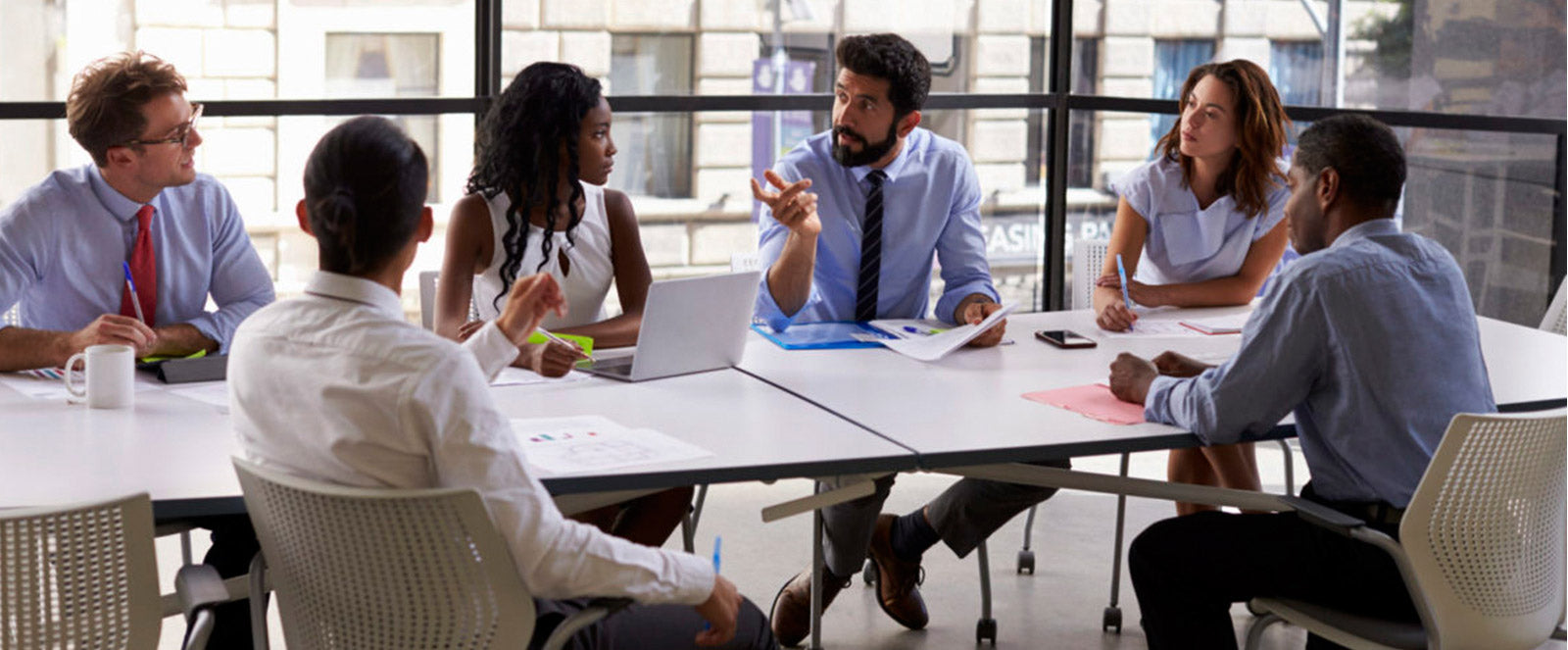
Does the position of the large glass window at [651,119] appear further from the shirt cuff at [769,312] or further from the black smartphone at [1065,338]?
the black smartphone at [1065,338]

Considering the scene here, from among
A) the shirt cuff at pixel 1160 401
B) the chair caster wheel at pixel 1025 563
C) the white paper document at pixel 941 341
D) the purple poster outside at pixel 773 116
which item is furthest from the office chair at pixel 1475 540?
the purple poster outside at pixel 773 116

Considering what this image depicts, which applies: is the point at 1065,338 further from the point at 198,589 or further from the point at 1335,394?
the point at 198,589

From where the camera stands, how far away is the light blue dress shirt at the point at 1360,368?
259cm

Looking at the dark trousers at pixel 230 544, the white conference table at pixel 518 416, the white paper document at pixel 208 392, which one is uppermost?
the white paper document at pixel 208 392

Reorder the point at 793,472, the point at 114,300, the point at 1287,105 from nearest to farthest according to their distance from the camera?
the point at 793,472
the point at 114,300
the point at 1287,105

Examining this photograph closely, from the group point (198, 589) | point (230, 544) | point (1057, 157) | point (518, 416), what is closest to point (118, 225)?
point (230, 544)

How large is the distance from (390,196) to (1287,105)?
4.16 meters

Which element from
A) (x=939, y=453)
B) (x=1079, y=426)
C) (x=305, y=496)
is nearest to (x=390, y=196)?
(x=305, y=496)

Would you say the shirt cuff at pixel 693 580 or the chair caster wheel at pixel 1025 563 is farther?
the chair caster wheel at pixel 1025 563

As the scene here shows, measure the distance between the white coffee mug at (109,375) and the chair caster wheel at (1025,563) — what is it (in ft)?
7.30

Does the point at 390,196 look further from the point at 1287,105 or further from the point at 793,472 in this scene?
the point at 1287,105

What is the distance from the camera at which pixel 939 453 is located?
8.30ft

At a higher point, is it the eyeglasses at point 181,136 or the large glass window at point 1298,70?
the large glass window at point 1298,70

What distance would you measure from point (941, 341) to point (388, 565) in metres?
1.59
